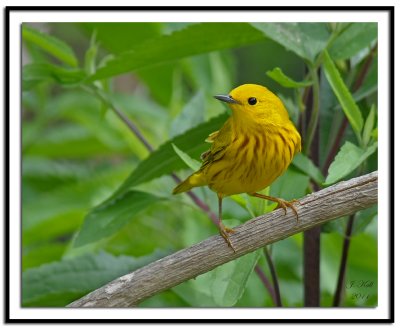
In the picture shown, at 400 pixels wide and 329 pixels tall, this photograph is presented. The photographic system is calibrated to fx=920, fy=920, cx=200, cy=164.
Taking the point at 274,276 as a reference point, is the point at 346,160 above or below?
above

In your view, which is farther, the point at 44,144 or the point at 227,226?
the point at 44,144

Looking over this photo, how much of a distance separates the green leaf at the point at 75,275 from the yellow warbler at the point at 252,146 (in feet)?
1.20

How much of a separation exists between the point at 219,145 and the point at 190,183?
0.12 metres

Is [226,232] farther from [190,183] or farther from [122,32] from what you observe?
[122,32]

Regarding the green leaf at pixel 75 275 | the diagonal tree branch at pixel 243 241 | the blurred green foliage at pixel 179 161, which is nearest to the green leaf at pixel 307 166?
the blurred green foliage at pixel 179 161

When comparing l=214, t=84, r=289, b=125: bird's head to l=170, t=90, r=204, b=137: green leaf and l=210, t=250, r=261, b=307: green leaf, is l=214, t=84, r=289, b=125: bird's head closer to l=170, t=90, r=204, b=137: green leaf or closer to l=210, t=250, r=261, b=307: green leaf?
l=210, t=250, r=261, b=307: green leaf

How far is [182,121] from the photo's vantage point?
1.91 metres

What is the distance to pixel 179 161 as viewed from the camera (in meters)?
1.73

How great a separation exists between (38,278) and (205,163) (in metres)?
0.52
